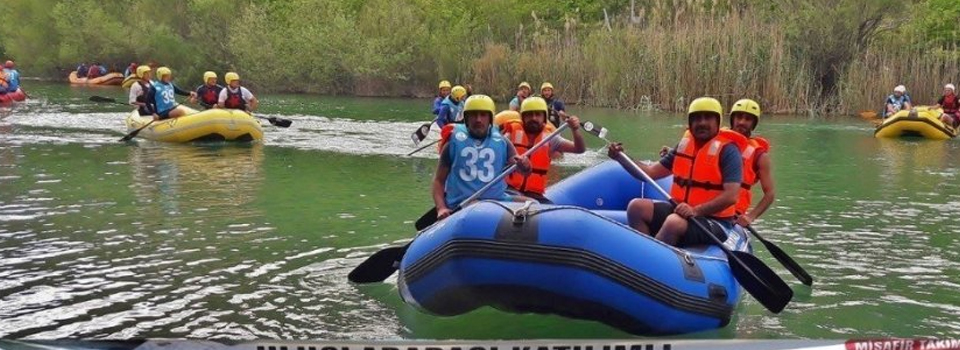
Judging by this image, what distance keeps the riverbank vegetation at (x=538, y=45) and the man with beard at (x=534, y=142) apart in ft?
49.8

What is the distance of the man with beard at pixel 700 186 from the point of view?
5461mm

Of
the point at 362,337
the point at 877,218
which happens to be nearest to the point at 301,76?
the point at 877,218

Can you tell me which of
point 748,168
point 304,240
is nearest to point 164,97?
point 304,240

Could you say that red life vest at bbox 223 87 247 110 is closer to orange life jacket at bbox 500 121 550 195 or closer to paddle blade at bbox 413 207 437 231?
orange life jacket at bbox 500 121 550 195

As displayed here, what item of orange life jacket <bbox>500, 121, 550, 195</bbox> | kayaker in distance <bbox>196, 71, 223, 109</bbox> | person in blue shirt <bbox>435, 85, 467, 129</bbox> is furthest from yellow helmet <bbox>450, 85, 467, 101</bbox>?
orange life jacket <bbox>500, 121, 550, 195</bbox>

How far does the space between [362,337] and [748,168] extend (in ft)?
8.43

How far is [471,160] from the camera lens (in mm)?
6133

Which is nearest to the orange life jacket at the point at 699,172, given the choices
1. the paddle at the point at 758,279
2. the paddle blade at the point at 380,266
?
the paddle at the point at 758,279

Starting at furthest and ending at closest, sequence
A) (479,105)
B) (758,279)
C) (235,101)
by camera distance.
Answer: (235,101)
(479,105)
(758,279)

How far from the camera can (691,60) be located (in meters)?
22.4

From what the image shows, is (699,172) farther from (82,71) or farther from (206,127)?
(82,71)

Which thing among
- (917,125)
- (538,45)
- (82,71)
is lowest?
(917,125)

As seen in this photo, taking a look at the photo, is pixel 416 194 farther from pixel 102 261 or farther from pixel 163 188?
pixel 102 261

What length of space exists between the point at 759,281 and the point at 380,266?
2.11 meters
